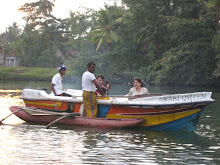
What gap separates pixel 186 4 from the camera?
28.8 metres

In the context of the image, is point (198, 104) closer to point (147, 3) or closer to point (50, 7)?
point (147, 3)

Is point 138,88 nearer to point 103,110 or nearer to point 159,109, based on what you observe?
point 103,110

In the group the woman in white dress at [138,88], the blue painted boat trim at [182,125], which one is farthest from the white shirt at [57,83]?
the blue painted boat trim at [182,125]

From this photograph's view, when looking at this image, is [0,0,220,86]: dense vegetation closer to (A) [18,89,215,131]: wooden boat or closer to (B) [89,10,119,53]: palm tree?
(B) [89,10,119,53]: palm tree

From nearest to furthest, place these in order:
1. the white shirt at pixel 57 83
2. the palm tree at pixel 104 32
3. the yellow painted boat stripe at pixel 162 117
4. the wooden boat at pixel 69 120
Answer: the yellow painted boat stripe at pixel 162 117 → the wooden boat at pixel 69 120 → the white shirt at pixel 57 83 → the palm tree at pixel 104 32

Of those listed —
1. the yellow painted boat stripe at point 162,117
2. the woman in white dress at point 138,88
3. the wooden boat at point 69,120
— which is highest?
the woman in white dress at point 138,88

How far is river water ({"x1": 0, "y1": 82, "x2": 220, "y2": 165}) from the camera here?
283 inches

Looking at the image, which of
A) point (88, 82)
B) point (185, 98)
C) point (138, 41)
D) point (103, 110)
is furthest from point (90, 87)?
point (138, 41)

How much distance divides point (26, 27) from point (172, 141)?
48.5 metres

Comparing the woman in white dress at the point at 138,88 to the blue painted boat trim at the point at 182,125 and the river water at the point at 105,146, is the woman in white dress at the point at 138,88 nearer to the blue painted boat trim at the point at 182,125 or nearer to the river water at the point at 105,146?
the blue painted boat trim at the point at 182,125

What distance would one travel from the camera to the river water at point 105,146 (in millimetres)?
7199

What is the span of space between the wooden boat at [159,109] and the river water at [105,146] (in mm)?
249

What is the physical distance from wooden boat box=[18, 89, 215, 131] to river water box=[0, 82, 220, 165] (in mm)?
249

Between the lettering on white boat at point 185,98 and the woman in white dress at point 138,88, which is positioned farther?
the woman in white dress at point 138,88
